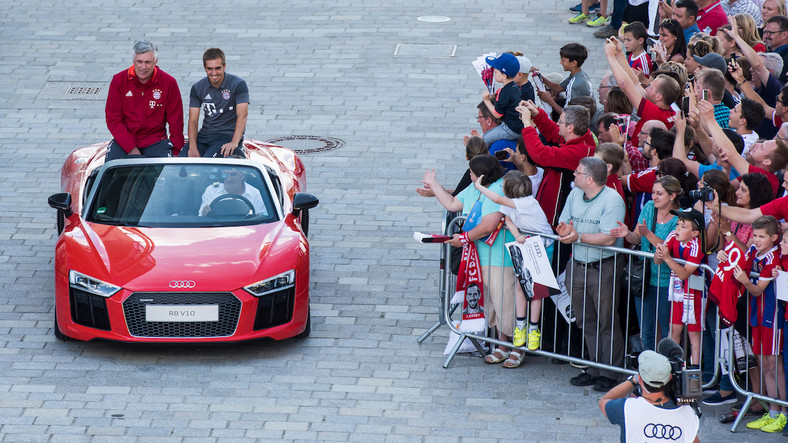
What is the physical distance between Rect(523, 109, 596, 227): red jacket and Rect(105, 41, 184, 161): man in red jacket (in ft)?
13.1

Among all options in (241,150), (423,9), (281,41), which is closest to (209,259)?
(241,150)

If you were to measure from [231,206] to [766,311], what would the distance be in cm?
448

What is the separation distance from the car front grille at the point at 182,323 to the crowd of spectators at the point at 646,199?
72.9 inches

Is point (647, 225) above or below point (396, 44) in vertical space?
above

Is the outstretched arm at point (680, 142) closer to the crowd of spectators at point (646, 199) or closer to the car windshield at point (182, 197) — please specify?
the crowd of spectators at point (646, 199)

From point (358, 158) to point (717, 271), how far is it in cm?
771

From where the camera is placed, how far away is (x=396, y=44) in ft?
66.5

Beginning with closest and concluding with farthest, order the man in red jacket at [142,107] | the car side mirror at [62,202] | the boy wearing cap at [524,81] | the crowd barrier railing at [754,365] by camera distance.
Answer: the crowd barrier railing at [754,365], the car side mirror at [62,202], the boy wearing cap at [524,81], the man in red jacket at [142,107]

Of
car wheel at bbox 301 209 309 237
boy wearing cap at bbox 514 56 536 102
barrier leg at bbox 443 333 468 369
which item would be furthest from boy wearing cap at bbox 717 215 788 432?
car wheel at bbox 301 209 309 237

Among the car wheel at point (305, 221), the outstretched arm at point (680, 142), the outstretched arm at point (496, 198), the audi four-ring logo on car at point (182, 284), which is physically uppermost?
the outstretched arm at point (680, 142)

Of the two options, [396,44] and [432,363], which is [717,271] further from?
[396,44]

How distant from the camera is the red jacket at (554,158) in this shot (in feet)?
30.3

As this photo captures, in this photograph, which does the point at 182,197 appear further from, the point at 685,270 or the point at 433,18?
the point at 433,18

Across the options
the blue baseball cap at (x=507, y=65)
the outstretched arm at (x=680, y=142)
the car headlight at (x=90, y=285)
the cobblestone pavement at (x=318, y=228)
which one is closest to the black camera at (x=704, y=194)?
the outstretched arm at (x=680, y=142)
